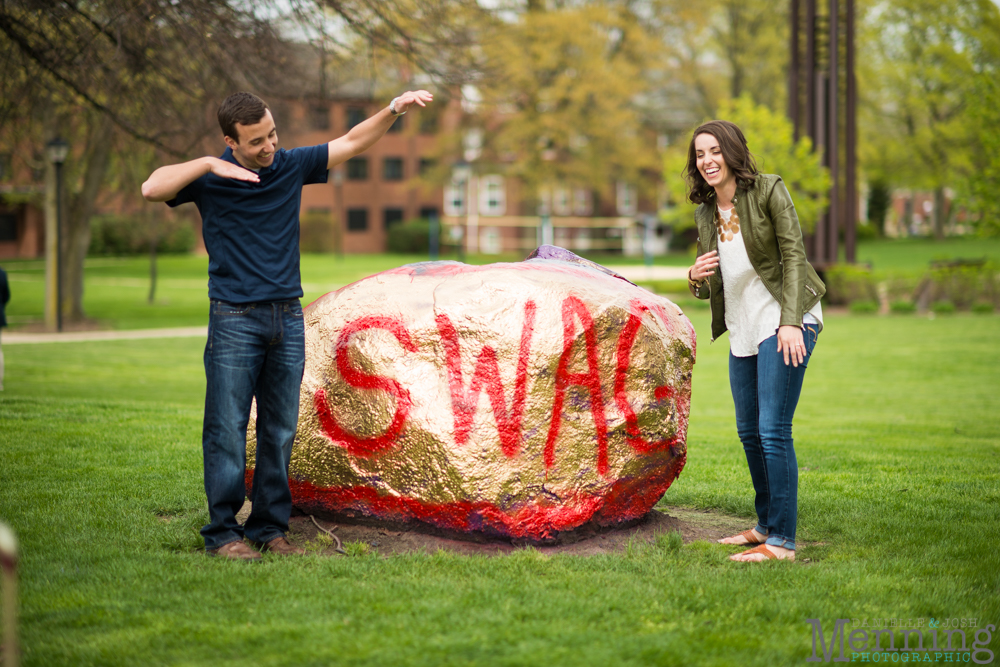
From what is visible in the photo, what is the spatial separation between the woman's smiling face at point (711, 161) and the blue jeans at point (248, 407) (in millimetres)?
2055

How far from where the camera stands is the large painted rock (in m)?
4.38

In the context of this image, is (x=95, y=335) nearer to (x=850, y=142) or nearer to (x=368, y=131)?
(x=368, y=131)

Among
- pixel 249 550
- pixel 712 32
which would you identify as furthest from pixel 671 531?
pixel 712 32

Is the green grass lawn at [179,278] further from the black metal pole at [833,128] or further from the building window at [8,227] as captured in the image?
the building window at [8,227]

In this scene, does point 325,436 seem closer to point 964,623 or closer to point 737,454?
point 964,623

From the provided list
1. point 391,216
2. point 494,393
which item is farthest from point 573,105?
point 494,393

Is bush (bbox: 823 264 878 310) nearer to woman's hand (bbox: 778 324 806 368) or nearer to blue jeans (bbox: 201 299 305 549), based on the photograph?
woman's hand (bbox: 778 324 806 368)

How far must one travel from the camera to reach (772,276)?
14.3 ft

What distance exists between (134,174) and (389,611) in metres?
17.0

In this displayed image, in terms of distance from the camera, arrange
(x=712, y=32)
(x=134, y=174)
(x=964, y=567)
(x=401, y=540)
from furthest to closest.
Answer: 1. (x=712, y=32)
2. (x=134, y=174)
3. (x=401, y=540)
4. (x=964, y=567)

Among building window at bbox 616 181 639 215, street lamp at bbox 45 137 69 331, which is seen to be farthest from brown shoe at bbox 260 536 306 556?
building window at bbox 616 181 639 215

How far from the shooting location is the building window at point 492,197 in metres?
53.7
